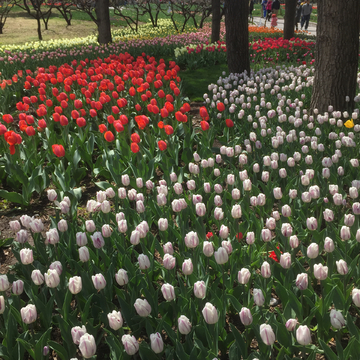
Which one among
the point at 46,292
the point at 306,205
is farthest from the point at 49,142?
the point at 306,205

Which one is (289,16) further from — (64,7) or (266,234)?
(64,7)

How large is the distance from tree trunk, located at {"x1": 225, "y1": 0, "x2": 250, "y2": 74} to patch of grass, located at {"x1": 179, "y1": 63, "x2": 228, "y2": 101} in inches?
33.0

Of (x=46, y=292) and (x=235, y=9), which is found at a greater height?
(x=235, y=9)

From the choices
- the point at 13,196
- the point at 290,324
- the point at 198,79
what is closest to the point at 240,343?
the point at 290,324

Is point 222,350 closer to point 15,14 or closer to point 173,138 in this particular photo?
point 173,138

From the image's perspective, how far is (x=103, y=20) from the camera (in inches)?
587

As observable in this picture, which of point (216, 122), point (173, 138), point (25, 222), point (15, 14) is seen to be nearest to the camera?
point (25, 222)

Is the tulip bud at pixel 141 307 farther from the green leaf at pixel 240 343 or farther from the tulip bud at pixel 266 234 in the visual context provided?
the tulip bud at pixel 266 234

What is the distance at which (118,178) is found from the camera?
3805mm

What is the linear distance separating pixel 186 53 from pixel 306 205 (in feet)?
29.5

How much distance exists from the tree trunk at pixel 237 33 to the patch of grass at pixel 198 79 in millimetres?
839

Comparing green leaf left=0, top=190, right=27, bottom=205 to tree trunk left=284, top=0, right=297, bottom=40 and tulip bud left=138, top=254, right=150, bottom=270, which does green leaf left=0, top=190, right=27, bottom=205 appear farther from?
tree trunk left=284, top=0, right=297, bottom=40

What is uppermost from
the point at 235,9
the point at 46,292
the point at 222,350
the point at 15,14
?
the point at 15,14

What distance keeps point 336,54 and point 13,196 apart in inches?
164
